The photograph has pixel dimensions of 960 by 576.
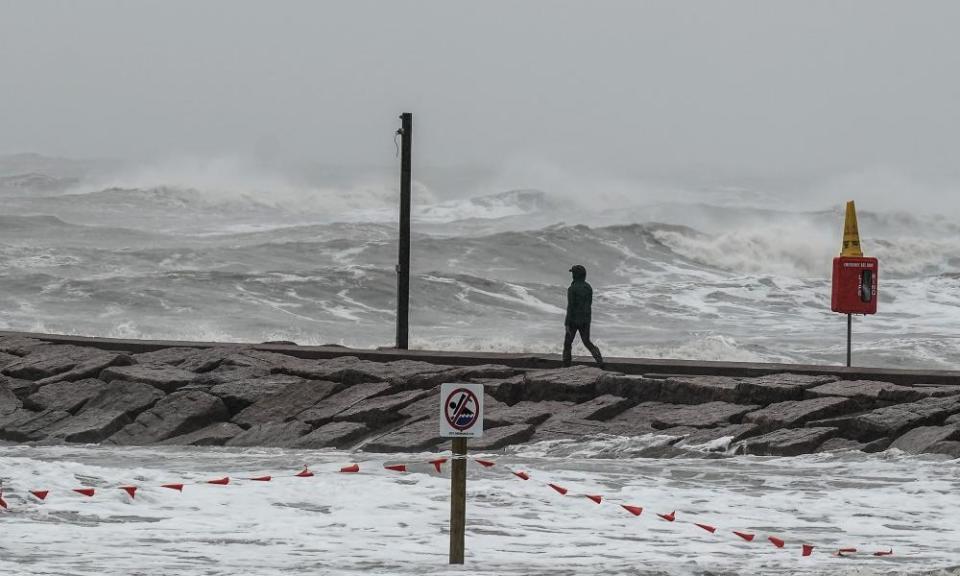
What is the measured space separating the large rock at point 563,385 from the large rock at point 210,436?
2.85 m

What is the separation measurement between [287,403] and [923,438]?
20.2 feet

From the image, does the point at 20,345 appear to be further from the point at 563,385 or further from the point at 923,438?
the point at 923,438

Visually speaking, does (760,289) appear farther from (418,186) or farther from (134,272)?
(418,186)

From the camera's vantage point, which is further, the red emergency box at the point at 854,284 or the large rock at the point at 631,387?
the red emergency box at the point at 854,284

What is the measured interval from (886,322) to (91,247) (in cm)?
2387

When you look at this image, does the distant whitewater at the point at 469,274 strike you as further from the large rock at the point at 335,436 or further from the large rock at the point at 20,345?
the large rock at the point at 335,436

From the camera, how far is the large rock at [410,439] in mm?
13727

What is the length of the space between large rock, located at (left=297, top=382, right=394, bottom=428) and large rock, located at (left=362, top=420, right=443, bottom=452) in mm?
903

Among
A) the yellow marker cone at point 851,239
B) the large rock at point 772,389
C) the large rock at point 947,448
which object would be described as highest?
the yellow marker cone at point 851,239

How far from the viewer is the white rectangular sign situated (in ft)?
26.1

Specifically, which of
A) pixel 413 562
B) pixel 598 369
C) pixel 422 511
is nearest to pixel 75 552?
pixel 413 562

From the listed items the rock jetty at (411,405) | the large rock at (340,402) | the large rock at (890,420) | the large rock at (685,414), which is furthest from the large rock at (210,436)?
the large rock at (890,420)

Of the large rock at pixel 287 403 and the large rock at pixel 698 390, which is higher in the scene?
the large rock at pixel 698 390

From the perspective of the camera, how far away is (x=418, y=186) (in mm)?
79500
